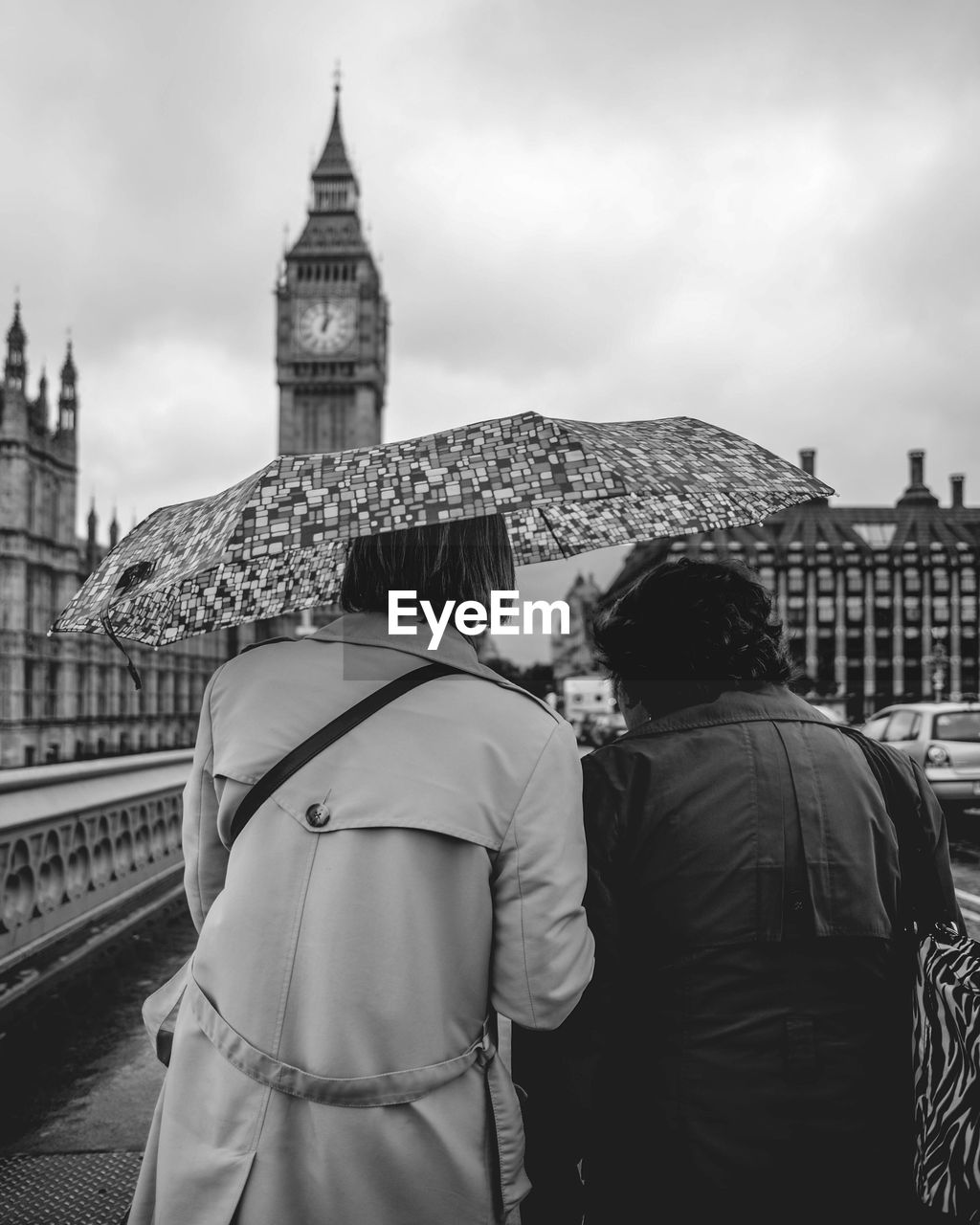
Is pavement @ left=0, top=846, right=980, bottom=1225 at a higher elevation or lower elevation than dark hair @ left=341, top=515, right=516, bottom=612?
lower

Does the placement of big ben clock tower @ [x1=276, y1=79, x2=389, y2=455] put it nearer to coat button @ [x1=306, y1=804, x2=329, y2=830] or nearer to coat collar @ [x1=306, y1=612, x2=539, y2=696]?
coat collar @ [x1=306, y1=612, x2=539, y2=696]

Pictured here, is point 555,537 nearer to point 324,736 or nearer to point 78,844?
point 324,736

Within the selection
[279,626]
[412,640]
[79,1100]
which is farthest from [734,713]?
[279,626]

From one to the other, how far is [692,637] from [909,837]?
58 centimetres

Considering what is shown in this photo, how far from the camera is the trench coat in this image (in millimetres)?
1663

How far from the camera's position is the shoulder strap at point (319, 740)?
1.77 m

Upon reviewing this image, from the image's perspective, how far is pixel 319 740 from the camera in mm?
1778

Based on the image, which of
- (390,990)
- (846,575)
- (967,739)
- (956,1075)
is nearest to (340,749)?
(390,990)

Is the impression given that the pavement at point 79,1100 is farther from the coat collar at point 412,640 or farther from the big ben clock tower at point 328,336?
the big ben clock tower at point 328,336

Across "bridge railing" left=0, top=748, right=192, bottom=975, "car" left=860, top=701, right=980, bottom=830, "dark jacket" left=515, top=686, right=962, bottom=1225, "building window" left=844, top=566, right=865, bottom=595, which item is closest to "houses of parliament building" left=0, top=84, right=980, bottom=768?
"building window" left=844, top=566, right=865, bottom=595

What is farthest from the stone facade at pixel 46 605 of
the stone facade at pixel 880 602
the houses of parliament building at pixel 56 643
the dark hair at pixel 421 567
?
the dark hair at pixel 421 567

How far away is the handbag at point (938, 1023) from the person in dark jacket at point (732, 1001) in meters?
0.06

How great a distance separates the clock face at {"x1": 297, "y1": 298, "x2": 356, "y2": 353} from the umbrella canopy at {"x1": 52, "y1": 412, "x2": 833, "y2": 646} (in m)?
90.3

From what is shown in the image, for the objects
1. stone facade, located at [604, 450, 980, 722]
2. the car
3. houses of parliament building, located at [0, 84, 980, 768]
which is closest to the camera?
the car
